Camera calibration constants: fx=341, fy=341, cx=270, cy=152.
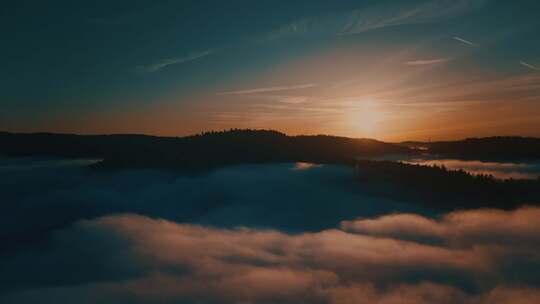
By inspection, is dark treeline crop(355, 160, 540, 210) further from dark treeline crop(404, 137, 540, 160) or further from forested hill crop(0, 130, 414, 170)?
dark treeline crop(404, 137, 540, 160)

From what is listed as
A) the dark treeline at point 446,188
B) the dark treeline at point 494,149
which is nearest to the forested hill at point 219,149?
the dark treeline at point 446,188

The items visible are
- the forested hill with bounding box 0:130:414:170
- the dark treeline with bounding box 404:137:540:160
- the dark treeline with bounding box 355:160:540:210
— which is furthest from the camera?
the dark treeline with bounding box 404:137:540:160

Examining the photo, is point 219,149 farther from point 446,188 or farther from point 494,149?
point 494,149

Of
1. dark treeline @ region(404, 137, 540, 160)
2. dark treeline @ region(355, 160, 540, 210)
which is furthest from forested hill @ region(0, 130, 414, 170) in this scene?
dark treeline @ region(404, 137, 540, 160)

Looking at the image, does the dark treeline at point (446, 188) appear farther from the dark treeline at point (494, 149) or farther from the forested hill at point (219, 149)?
the dark treeline at point (494, 149)

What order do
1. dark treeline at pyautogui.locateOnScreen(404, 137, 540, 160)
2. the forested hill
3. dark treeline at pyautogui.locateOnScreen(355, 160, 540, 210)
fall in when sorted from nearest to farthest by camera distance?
dark treeline at pyautogui.locateOnScreen(355, 160, 540, 210)
the forested hill
dark treeline at pyautogui.locateOnScreen(404, 137, 540, 160)

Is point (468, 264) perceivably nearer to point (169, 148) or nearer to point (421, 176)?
point (421, 176)

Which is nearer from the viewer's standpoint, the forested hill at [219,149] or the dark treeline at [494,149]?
the forested hill at [219,149]

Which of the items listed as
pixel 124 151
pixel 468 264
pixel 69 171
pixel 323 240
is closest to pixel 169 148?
pixel 124 151
